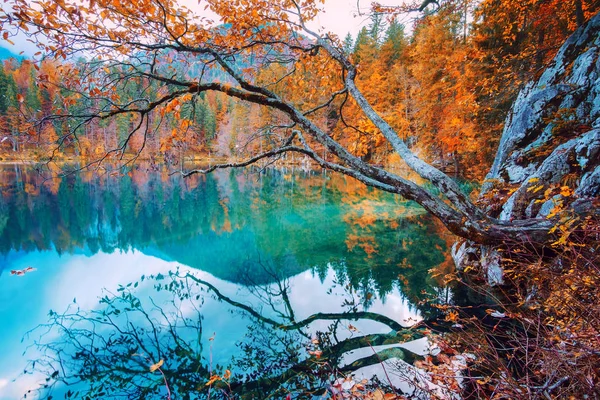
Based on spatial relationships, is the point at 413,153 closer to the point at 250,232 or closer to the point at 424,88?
the point at 250,232

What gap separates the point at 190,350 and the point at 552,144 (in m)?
7.25

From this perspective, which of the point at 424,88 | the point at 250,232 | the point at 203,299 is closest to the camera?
the point at 203,299

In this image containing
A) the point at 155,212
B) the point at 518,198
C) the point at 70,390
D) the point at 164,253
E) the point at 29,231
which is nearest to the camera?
the point at 70,390

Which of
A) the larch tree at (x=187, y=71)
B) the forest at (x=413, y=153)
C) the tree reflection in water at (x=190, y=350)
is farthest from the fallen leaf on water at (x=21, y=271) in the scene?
the larch tree at (x=187, y=71)

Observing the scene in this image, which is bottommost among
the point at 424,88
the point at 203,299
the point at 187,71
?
the point at 203,299

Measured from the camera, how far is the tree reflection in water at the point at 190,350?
373 centimetres

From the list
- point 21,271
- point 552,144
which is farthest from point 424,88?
point 21,271

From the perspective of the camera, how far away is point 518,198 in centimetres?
470

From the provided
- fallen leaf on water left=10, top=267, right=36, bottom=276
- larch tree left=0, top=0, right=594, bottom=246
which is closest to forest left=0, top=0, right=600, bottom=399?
larch tree left=0, top=0, right=594, bottom=246

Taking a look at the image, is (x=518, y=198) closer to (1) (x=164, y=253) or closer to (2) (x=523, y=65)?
(2) (x=523, y=65)

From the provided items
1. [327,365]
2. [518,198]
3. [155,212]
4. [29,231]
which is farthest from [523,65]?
[29,231]

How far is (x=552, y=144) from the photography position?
500 centimetres

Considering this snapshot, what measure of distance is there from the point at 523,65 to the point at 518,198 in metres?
7.80

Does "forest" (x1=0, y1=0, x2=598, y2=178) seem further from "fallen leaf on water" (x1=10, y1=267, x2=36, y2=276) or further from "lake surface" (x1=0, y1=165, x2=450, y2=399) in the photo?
"fallen leaf on water" (x1=10, y1=267, x2=36, y2=276)
